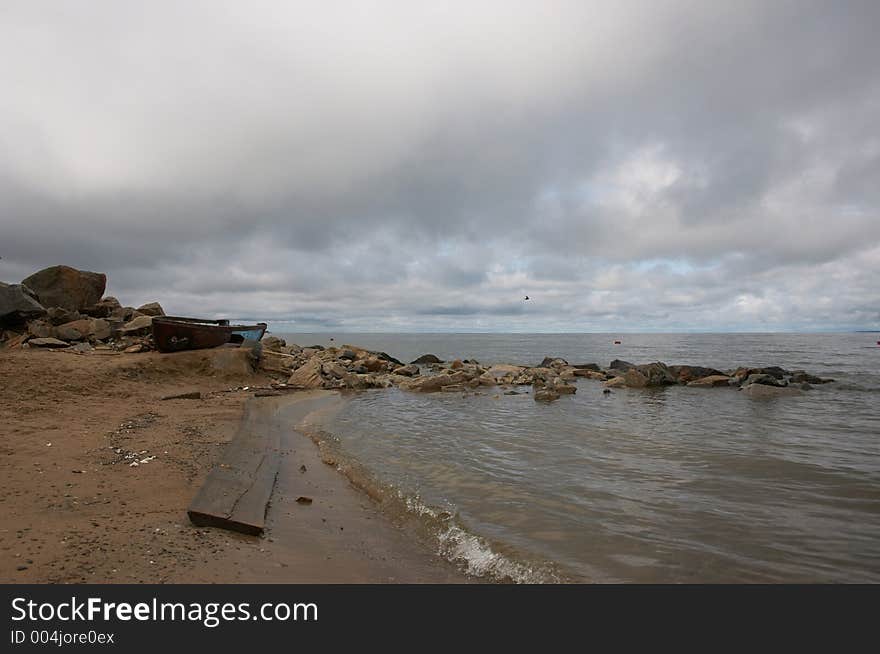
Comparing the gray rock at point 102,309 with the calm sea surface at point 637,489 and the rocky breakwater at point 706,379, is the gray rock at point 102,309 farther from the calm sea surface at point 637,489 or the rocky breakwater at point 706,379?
the rocky breakwater at point 706,379

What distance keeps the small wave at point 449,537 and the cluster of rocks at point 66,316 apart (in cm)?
1794

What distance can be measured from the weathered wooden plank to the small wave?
1.62 m

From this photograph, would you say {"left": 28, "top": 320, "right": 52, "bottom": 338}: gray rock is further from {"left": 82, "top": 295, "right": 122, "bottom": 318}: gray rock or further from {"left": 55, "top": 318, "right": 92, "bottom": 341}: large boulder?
{"left": 82, "top": 295, "right": 122, "bottom": 318}: gray rock

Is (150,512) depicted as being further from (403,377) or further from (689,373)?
(689,373)

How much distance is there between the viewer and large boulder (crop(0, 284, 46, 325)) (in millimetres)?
20453

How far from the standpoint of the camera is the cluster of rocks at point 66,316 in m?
20.3

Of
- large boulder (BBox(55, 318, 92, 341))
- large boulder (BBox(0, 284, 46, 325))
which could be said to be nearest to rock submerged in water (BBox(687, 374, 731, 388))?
large boulder (BBox(55, 318, 92, 341))

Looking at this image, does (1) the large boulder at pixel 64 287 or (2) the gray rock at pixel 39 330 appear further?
(1) the large boulder at pixel 64 287

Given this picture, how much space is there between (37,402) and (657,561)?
44.4ft

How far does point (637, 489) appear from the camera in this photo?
7.52 meters

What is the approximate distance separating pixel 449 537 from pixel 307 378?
18.2 metres
